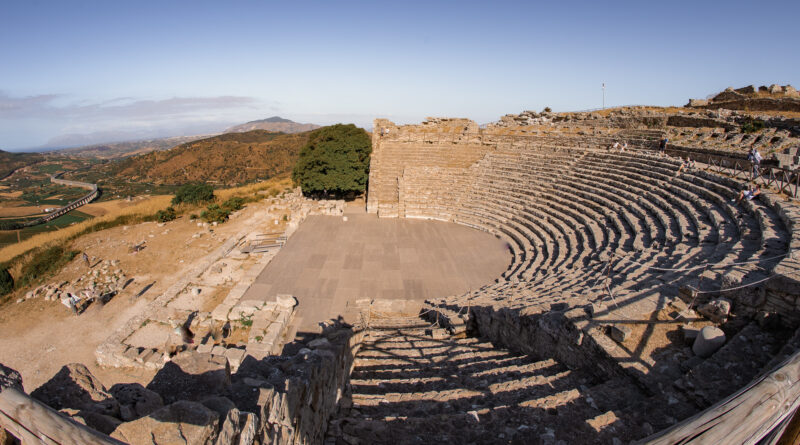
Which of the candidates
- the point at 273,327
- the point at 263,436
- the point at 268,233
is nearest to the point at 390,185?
the point at 268,233

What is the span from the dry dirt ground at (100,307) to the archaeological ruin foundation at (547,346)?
4.66 feet

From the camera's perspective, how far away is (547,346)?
657cm

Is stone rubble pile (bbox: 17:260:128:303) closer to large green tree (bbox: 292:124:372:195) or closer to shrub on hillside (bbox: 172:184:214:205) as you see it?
shrub on hillside (bbox: 172:184:214:205)

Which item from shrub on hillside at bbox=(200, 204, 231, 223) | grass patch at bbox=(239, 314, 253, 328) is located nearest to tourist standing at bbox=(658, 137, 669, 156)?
grass patch at bbox=(239, 314, 253, 328)

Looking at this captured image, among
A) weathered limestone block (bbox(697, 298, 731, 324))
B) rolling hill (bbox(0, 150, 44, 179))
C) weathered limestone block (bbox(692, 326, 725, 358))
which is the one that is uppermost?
rolling hill (bbox(0, 150, 44, 179))

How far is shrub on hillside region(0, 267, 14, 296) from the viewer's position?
553 inches

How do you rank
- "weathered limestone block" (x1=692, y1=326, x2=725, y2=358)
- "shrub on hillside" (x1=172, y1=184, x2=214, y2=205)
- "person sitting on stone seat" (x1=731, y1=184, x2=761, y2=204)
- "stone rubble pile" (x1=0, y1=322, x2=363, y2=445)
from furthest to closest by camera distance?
"shrub on hillside" (x1=172, y1=184, x2=214, y2=205), "person sitting on stone seat" (x1=731, y1=184, x2=761, y2=204), "weathered limestone block" (x1=692, y1=326, x2=725, y2=358), "stone rubble pile" (x1=0, y1=322, x2=363, y2=445)

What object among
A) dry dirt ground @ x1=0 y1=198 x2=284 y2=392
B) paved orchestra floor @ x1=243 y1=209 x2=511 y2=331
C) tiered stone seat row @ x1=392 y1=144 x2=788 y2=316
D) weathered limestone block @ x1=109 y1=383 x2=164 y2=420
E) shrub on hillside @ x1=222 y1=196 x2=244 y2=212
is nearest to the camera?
weathered limestone block @ x1=109 y1=383 x2=164 y2=420

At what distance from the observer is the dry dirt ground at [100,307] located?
31.6 feet

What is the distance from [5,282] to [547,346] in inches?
787

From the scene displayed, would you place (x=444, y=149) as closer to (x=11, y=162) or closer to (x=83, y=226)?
(x=83, y=226)

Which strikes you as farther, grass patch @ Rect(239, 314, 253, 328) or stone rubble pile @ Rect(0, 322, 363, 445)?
grass patch @ Rect(239, 314, 253, 328)

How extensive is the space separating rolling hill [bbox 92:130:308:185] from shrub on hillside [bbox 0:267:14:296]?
44.3 meters

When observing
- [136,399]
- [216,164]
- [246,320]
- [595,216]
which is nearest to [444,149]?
[595,216]
